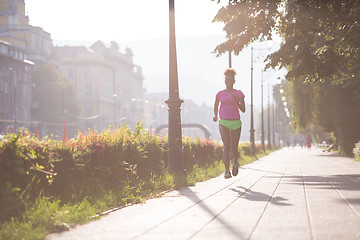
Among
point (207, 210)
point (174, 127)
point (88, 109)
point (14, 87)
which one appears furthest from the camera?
point (88, 109)

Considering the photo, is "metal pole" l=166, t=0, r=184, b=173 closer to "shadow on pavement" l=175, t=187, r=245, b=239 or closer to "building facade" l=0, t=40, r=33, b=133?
"shadow on pavement" l=175, t=187, r=245, b=239

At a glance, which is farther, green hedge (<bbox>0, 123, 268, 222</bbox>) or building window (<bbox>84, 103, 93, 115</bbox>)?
building window (<bbox>84, 103, 93, 115</bbox>)

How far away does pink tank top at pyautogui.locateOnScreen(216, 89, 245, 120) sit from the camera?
10570 millimetres

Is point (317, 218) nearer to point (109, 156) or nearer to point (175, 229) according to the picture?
point (175, 229)

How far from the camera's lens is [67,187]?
7695 mm

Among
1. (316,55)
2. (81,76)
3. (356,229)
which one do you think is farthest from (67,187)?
(81,76)

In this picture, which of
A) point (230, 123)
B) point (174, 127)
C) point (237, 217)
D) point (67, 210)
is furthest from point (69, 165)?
point (174, 127)

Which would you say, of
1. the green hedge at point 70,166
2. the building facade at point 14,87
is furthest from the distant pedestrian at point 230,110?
the building facade at point 14,87

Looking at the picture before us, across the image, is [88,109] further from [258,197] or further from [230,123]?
[258,197]

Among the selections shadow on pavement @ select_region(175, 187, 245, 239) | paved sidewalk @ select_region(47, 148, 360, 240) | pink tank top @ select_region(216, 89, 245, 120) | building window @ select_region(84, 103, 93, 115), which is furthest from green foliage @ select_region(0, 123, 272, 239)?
building window @ select_region(84, 103, 93, 115)

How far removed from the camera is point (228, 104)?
10.6 m

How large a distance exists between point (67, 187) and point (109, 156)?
1.33 m

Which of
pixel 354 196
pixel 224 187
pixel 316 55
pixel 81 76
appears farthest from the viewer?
pixel 81 76

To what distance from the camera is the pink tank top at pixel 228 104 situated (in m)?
10.6
